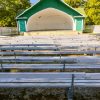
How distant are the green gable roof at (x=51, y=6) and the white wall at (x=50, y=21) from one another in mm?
2103

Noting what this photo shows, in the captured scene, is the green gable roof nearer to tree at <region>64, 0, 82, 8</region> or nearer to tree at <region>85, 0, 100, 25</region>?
tree at <region>85, 0, 100, 25</region>

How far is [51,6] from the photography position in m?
28.5

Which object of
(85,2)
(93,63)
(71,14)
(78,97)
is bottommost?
(78,97)

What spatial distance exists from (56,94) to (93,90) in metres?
0.84

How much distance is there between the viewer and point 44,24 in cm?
3484

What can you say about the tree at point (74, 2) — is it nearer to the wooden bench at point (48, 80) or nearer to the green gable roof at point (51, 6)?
the green gable roof at point (51, 6)

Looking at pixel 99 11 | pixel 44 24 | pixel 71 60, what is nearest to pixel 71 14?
pixel 44 24

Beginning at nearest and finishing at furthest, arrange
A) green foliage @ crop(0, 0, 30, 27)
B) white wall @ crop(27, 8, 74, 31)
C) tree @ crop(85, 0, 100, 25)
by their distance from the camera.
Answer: white wall @ crop(27, 8, 74, 31) → green foliage @ crop(0, 0, 30, 27) → tree @ crop(85, 0, 100, 25)

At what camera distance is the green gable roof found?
27.4m

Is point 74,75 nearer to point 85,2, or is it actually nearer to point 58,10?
point 58,10

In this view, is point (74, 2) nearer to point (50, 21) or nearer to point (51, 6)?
point (50, 21)

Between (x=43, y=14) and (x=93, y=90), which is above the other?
(x=43, y=14)

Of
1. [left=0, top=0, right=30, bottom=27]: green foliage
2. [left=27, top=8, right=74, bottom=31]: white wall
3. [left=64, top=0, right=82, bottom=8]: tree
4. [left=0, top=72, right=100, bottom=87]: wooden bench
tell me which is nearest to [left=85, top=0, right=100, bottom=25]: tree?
[left=64, top=0, right=82, bottom=8]: tree

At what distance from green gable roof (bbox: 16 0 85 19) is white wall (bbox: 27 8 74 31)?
2.10 metres
